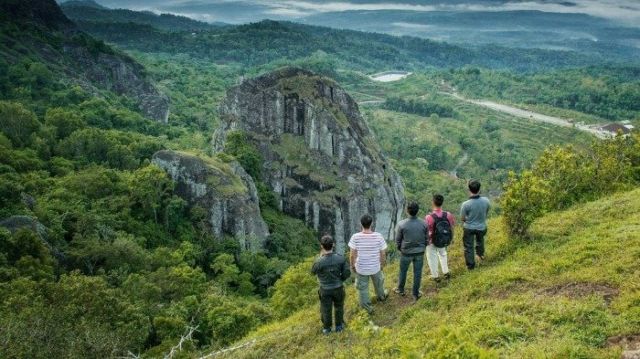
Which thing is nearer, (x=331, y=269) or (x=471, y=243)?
(x=331, y=269)

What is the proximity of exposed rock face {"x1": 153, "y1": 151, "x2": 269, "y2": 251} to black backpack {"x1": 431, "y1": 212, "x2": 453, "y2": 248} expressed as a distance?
131ft

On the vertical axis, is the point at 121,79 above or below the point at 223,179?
above

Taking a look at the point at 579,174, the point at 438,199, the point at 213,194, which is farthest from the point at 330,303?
the point at 213,194

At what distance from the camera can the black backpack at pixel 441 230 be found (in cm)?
1365

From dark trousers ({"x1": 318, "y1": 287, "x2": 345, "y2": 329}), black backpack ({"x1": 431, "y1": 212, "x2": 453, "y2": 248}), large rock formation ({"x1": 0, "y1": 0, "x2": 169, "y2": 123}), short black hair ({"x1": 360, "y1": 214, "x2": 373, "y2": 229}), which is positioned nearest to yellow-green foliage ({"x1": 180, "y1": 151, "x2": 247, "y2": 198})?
dark trousers ({"x1": 318, "y1": 287, "x2": 345, "y2": 329})

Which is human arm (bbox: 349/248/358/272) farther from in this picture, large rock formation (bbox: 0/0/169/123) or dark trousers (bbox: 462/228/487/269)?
large rock formation (bbox: 0/0/169/123)

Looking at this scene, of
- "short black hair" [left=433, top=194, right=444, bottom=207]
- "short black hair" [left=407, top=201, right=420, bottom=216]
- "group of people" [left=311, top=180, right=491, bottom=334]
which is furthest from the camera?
"short black hair" [left=433, top=194, right=444, bottom=207]

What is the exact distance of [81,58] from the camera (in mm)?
115750

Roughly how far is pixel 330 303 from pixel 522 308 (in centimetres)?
466

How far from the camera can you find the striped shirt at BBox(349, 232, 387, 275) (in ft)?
42.7

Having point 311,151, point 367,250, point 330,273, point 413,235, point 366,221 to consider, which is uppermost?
point 366,221

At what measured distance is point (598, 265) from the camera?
13133 mm

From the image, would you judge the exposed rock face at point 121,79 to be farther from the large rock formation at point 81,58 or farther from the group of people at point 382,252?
the group of people at point 382,252

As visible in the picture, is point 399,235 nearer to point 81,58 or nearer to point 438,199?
point 438,199
